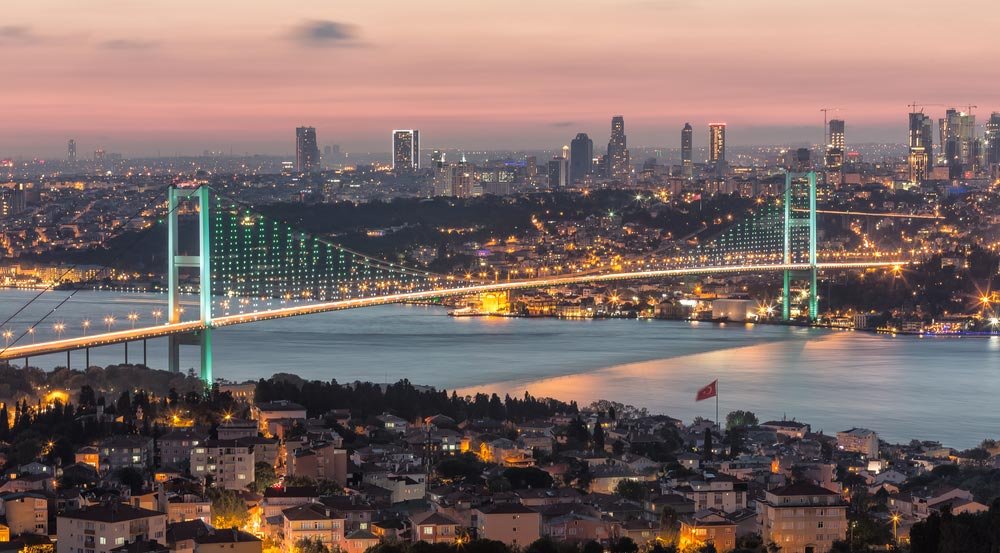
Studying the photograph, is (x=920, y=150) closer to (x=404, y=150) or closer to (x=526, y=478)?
(x=404, y=150)

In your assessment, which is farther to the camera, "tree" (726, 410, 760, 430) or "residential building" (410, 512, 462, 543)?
"tree" (726, 410, 760, 430)

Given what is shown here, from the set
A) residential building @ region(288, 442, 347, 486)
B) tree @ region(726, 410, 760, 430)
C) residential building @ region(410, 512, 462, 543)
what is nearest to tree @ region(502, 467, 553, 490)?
residential building @ region(288, 442, 347, 486)

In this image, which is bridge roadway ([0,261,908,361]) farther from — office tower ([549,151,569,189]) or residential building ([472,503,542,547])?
office tower ([549,151,569,189])

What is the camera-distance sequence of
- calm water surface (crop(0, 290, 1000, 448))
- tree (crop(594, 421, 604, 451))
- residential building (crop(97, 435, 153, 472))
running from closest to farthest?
residential building (crop(97, 435, 153, 472)) → tree (crop(594, 421, 604, 451)) → calm water surface (crop(0, 290, 1000, 448))

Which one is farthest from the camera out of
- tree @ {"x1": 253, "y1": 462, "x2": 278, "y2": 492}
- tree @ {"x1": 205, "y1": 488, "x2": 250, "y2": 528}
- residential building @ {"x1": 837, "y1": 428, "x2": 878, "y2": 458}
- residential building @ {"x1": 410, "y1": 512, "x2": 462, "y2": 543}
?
residential building @ {"x1": 837, "y1": 428, "x2": 878, "y2": 458}

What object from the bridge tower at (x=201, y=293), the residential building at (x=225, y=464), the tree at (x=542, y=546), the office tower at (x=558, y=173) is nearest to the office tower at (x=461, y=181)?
the office tower at (x=558, y=173)

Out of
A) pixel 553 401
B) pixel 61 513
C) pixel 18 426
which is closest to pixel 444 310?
pixel 553 401
